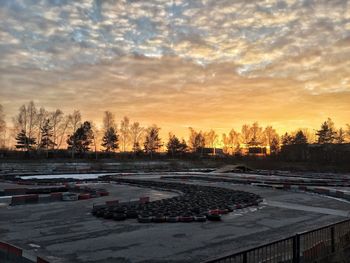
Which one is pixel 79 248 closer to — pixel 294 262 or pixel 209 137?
pixel 294 262

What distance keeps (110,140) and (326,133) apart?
5814 cm

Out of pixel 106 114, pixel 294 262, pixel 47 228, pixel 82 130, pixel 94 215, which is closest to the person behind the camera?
pixel 294 262

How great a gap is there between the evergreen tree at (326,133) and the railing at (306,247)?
103 meters

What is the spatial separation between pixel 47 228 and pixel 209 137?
136642 mm

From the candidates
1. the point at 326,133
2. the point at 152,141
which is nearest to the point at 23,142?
the point at 152,141

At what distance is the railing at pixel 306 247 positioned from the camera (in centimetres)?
798

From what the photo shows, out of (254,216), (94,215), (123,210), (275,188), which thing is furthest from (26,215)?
(275,188)

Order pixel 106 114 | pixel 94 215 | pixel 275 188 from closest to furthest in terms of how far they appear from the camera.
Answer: pixel 94 215, pixel 275 188, pixel 106 114

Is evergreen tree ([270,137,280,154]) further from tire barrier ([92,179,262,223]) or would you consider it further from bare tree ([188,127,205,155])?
tire barrier ([92,179,262,223])

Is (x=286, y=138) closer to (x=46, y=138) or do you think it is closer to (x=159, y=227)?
(x=46, y=138)

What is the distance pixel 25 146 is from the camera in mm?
89500

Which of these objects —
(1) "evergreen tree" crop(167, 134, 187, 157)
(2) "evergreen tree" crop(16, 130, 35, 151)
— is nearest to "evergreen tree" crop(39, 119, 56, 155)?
(2) "evergreen tree" crop(16, 130, 35, 151)

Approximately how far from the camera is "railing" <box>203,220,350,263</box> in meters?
7.98

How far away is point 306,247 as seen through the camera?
8.75 meters
